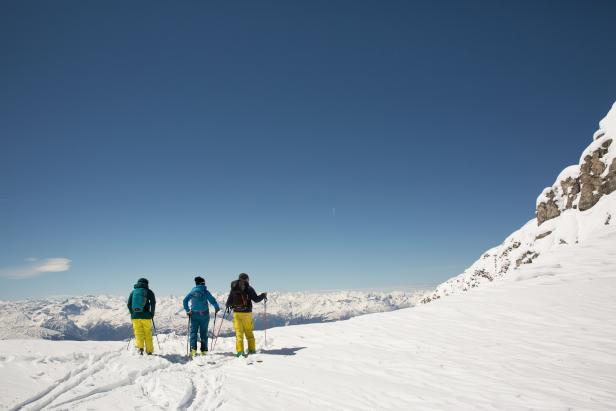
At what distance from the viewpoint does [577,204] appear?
71062 millimetres

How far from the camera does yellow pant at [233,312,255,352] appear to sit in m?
10.5

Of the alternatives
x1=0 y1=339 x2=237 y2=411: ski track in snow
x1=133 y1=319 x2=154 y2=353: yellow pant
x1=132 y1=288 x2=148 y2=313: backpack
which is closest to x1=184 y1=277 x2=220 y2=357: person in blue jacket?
x1=133 y1=319 x2=154 y2=353: yellow pant

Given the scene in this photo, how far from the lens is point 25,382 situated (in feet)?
21.8

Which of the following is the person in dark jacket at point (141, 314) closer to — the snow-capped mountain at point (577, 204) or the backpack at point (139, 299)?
the backpack at point (139, 299)

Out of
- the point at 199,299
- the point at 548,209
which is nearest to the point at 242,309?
the point at 199,299

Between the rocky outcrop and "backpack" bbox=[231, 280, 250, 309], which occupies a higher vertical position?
the rocky outcrop

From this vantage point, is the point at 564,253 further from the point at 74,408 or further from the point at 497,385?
the point at 74,408

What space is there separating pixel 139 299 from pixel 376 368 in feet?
27.1

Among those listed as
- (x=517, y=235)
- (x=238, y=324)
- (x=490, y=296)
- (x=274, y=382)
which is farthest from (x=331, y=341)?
(x=517, y=235)

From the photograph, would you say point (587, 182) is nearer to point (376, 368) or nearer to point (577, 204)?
point (577, 204)

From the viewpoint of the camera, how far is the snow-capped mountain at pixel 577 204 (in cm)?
6012

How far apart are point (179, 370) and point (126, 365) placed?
1282 mm

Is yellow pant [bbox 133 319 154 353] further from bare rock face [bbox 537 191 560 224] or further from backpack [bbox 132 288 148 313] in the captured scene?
bare rock face [bbox 537 191 560 224]

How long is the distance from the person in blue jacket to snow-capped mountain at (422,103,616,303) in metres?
55.1
